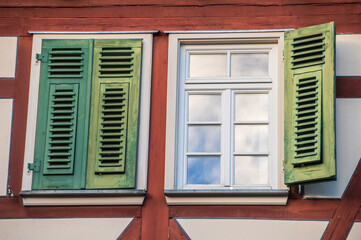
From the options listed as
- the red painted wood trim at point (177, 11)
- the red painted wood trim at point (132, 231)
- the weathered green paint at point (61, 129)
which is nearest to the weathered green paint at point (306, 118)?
the red painted wood trim at point (177, 11)

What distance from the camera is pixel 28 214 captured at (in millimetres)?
9000

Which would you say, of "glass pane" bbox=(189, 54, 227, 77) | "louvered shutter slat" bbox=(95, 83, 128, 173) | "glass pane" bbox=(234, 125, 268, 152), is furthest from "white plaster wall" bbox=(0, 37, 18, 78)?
"glass pane" bbox=(234, 125, 268, 152)

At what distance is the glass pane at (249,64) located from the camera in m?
9.45

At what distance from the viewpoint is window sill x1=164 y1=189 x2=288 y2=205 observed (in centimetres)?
880

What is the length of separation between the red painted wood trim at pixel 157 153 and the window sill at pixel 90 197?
0.13 metres

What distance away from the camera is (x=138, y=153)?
912 centimetres

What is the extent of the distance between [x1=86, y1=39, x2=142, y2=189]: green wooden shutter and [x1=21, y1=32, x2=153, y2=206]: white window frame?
65 millimetres

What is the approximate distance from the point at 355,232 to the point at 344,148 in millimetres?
780

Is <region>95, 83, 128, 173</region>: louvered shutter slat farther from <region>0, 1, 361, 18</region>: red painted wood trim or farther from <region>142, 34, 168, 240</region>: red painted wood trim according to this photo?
<region>0, 1, 361, 18</region>: red painted wood trim

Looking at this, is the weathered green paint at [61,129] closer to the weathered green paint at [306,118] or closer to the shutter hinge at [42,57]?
the shutter hinge at [42,57]

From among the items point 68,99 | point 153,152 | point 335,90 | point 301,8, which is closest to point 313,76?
point 335,90

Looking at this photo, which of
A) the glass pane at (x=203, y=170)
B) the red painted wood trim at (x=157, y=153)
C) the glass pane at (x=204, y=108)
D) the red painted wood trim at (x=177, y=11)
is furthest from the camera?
the red painted wood trim at (x=177, y=11)

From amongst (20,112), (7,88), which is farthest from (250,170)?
(7,88)

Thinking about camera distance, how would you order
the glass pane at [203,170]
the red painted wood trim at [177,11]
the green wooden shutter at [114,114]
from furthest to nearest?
the red painted wood trim at [177,11]
the glass pane at [203,170]
the green wooden shutter at [114,114]
